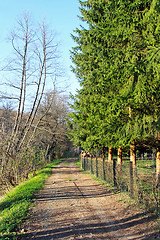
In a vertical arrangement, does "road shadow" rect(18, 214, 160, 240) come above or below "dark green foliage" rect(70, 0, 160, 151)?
below

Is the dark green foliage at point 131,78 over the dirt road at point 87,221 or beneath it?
over

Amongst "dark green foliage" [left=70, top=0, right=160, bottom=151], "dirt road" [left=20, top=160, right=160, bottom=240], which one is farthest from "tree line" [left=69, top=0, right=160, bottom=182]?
"dirt road" [left=20, top=160, right=160, bottom=240]

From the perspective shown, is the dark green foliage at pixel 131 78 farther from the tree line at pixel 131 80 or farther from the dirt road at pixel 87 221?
the dirt road at pixel 87 221

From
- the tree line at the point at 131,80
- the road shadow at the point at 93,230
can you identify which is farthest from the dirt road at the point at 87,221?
the tree line at the point at 131,80

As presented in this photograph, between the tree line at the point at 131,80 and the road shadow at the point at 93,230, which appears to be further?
the tree line at the point at 131,80

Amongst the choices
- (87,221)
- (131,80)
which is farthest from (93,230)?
(131,80)

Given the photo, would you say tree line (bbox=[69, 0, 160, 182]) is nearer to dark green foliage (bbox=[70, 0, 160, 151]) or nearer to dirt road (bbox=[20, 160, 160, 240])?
dark green foliage (bbox=[70, 0, 160, 151])

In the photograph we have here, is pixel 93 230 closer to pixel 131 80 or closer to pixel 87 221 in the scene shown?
pixel 87 221

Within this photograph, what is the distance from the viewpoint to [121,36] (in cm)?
1027

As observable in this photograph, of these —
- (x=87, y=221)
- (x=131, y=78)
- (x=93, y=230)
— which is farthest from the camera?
(x=131, y=78)

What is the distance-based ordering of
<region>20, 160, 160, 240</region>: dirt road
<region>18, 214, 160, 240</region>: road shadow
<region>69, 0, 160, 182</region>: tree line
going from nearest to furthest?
1. <region>18, 214, 160, 240</region>: road shadow
2. <region>20, 160, 160, 240</region>: dirt road
3. <region>69, 0, 160, 182</region>: tree line

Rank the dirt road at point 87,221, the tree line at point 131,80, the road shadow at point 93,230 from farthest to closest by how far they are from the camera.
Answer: the tree line at point 131,80
the dirt road at point 87,221
the road shadow at point 93,230

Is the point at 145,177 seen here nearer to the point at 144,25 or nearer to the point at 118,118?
the point at 118,118

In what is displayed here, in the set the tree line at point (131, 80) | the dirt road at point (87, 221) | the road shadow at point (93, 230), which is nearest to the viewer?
the road shadow at point (93, 230)
